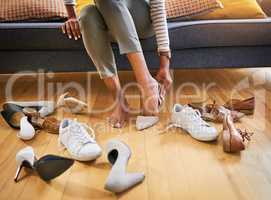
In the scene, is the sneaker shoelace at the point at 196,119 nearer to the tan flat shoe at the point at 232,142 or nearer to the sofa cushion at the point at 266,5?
the tan flat shoe at the point at 232,142

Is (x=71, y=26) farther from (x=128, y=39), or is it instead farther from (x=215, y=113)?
(x=215, y=113)

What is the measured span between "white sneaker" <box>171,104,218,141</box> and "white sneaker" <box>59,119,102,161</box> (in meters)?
0.34

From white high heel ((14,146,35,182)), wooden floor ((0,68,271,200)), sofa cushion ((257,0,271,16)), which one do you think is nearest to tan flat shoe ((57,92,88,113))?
wooden floor ((0,68,271,200))

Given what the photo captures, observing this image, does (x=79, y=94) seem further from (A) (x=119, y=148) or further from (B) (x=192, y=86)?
(A) (x=119, y=148)

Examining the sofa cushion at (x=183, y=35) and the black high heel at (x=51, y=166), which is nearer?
the black high heel at (x=51, y=166)

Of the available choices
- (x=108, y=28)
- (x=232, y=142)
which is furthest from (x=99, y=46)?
(x=232, y=142)

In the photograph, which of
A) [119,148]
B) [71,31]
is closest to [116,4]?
[71,31]

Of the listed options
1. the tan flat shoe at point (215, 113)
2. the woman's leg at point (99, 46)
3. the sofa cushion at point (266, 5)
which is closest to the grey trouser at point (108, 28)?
the woman's leg at point (99, 46)

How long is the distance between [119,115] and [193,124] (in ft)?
1.00

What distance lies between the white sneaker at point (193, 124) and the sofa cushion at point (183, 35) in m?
0.54

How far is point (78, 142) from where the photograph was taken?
40.1 inches

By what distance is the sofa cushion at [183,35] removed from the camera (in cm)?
166

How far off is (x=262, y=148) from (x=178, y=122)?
0.31 m

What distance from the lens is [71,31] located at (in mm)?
1523
